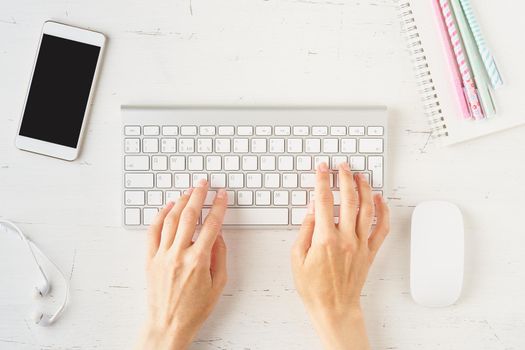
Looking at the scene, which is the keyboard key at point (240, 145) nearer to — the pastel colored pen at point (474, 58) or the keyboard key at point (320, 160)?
the keyboard key at point (320, 160)

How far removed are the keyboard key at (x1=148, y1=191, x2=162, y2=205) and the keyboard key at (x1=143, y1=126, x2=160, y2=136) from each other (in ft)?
0.32

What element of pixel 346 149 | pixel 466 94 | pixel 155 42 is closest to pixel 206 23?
pixel 155 42

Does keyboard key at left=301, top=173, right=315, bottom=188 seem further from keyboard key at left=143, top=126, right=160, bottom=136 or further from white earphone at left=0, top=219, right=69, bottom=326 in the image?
white earphone at left=0, top=219, right=69, bottom=326

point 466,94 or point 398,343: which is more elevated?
point 466,94

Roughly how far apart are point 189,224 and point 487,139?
0.52m

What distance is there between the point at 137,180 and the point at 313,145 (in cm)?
30

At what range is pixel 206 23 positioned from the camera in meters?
0.87

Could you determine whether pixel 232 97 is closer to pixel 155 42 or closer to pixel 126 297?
pixel 155 42

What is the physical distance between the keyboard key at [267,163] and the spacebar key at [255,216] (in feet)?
0.22

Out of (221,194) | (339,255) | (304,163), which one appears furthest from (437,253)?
(221,194)

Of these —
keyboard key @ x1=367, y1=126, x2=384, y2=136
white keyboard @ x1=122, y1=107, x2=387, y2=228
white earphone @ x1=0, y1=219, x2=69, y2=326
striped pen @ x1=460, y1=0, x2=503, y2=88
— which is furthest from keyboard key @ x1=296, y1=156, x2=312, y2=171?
white earphone @ x1=0, y1=219, x2=69, y2=326

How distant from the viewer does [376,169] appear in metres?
0.86

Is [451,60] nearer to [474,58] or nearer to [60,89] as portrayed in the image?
[474,58]

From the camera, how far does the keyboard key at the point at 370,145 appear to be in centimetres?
86
